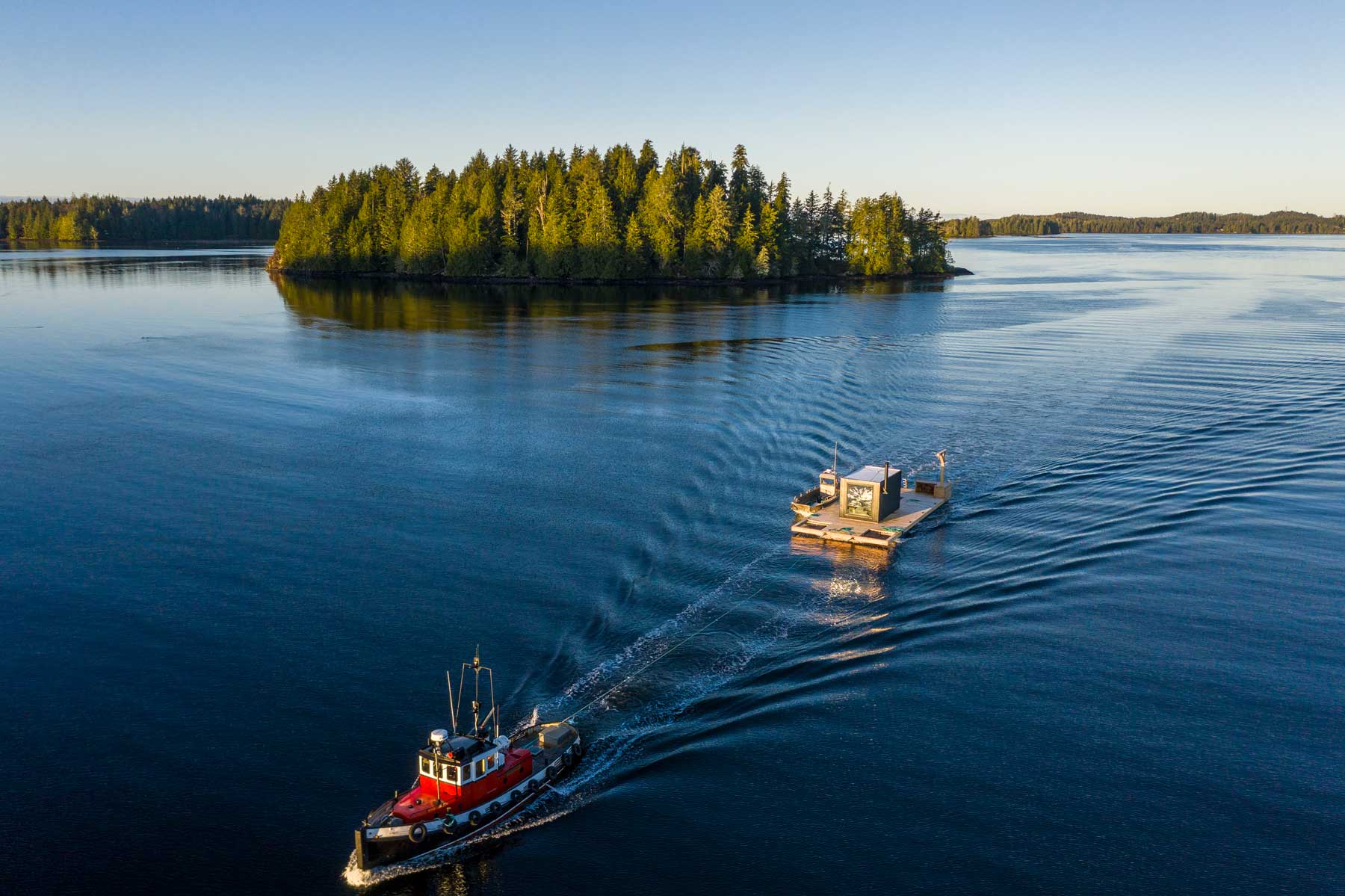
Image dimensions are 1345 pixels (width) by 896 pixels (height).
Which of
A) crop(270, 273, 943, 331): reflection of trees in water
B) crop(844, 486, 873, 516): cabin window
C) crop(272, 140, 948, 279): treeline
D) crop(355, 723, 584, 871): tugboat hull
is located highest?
crop(272, 140, 948, 279): treeline

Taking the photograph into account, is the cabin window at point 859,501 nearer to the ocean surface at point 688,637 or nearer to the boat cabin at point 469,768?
the ocean surface at point 688,637

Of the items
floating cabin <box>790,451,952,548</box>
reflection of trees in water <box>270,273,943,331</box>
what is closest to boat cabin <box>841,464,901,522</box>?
floating cabin <box>790,451,952,548</box>

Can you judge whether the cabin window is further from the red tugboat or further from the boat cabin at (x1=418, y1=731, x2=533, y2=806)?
the boat cabin at (x1=418, y1=731, x2=533, y2=806)

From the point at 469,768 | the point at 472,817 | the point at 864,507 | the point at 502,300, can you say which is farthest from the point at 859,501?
the point at 502,300

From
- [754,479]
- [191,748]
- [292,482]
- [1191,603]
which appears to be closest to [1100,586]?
[1191,603]

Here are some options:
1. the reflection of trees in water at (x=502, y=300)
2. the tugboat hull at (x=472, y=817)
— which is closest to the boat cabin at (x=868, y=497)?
the tugboat hull at (x=472, y=817)

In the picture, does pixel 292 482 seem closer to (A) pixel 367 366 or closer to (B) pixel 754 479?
(B) pixel 754 479

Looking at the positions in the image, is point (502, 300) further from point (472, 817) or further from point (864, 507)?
point (472, 817)
